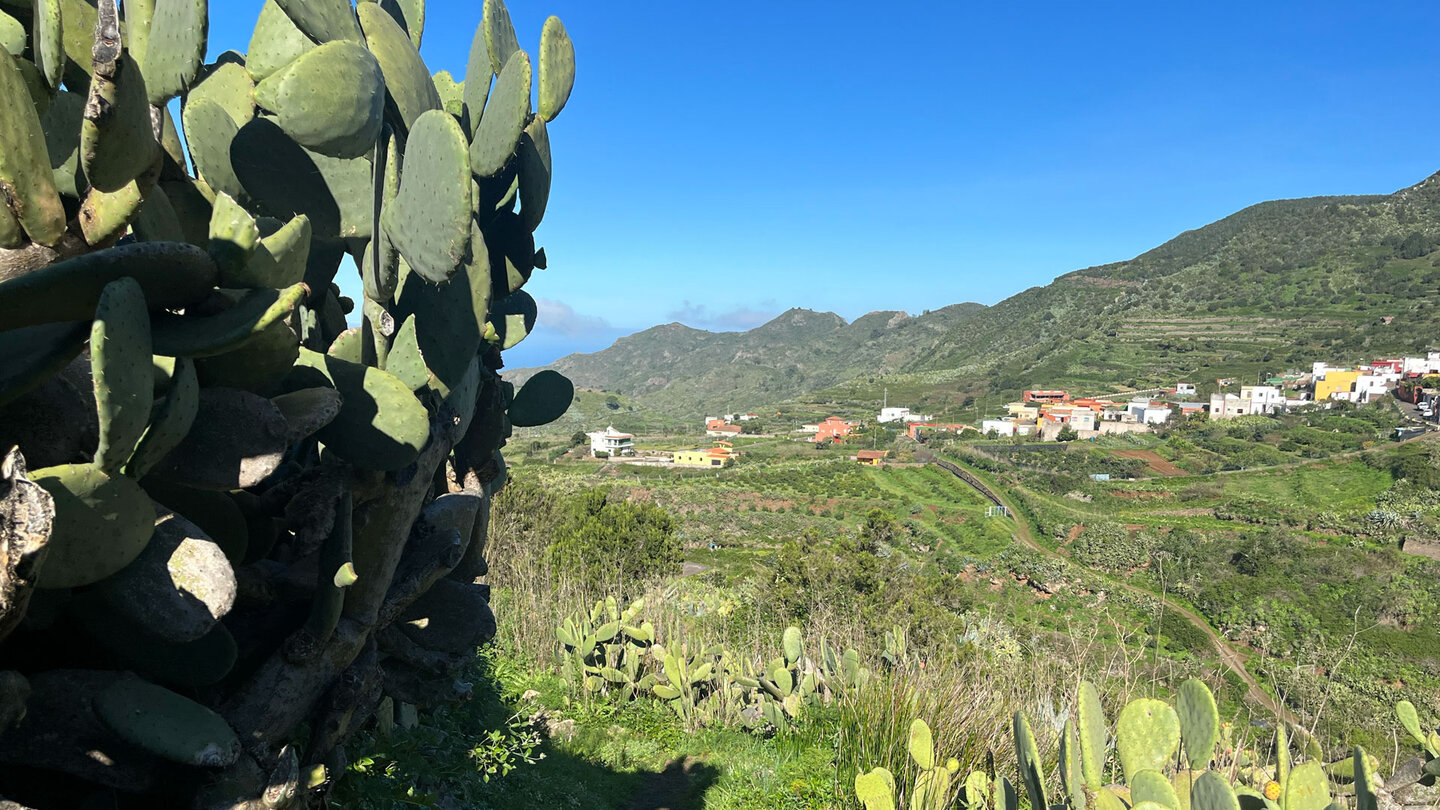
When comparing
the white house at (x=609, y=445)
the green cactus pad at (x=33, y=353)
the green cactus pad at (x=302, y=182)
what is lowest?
the white house at (x=609, y=445)

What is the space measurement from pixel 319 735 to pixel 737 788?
2.11 metres

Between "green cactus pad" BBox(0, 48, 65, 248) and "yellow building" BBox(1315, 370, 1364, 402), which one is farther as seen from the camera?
"yellow building" BBox(1315, 370, 1364, 402)

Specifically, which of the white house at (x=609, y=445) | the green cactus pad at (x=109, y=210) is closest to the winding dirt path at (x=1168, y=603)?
the green cactus pad at (x=109, y=210)

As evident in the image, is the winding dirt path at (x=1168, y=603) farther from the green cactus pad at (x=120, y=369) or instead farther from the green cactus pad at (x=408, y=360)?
the green cactus pad at (x=120, y=369)

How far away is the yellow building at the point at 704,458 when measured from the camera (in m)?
43.7

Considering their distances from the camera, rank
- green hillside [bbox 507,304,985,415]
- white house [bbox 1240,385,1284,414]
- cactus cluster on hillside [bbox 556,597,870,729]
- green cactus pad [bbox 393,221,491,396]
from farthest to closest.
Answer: green hillside [bbox 507,304,985,415]
white house [bbox 1240,385,1284,414]
cactus cluster on hillside [bbox 556,597,870,729]
green cactus pad [bbox 393,221,491,396]

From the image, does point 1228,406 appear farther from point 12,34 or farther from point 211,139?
point 12,34

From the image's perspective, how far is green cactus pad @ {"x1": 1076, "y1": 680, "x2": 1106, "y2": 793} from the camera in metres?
1.61

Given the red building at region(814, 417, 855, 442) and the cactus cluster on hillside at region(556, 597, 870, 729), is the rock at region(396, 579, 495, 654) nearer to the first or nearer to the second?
the cactus cluster on hillside at region(556, 597, 870, 729)

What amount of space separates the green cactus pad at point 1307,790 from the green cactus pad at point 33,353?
2196 millimetres

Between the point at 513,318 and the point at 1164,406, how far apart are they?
159ft

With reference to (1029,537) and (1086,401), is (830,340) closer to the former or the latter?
(1086,401)

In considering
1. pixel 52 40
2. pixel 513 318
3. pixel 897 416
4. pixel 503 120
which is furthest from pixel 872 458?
pixel 52 40

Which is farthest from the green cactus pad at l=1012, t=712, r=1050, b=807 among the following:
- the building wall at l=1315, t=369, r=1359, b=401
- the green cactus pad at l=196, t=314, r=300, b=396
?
the building wall at l=1315, t=369, r=1359, b=401
